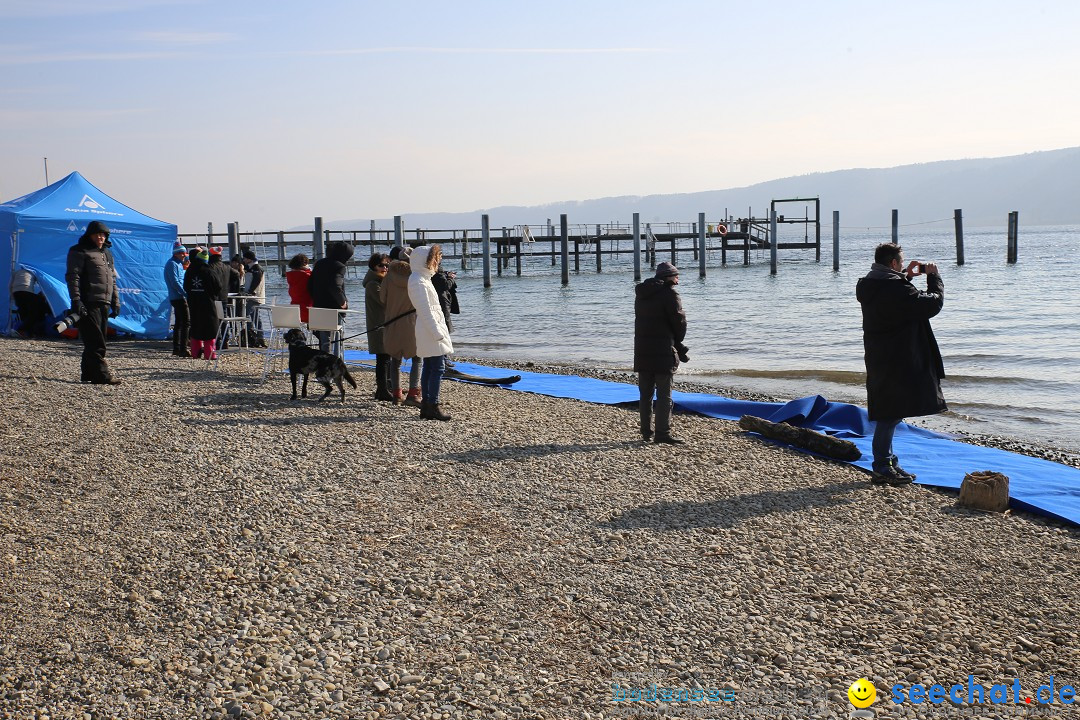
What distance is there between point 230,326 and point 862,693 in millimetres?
11639

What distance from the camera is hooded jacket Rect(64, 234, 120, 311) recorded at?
28.7ft

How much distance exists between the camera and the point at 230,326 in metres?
13.4

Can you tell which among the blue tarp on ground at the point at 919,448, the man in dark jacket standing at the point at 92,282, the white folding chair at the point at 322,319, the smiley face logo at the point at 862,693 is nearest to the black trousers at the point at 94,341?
the man in dark jacket standing at the point at 92,282

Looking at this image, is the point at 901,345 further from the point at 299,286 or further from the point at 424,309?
the point at 299,286

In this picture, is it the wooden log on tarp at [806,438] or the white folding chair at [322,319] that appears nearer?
the wooden log on tarp at [806,438]

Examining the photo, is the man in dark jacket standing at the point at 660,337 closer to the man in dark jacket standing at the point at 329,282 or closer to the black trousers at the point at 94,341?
the man in dark jacket standing at the point at 329,282

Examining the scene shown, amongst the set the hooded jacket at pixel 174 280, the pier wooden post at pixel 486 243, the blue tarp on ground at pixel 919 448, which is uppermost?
the pier wooden post at pixel 486 243

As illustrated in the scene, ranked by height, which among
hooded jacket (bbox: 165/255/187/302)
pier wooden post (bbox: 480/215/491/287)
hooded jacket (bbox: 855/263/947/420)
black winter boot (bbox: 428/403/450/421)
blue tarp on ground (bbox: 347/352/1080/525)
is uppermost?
pier wooden post (bbox: 480/215/491/287)

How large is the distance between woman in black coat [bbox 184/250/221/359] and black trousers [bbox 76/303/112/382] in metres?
2.30


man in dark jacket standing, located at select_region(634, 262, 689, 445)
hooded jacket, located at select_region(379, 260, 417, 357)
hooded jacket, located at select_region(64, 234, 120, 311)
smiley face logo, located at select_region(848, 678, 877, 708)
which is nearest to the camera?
smiley face logo, located at select_region(848, 678, 877, 708)

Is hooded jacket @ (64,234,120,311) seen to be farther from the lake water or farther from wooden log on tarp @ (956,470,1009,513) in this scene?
the lake water

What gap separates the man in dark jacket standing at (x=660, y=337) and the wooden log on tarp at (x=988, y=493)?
7.34 ft

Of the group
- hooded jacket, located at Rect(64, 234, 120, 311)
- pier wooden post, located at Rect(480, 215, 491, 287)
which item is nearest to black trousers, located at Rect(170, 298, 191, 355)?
hooded jacket, located at Rect(64, 234, 120, 311)

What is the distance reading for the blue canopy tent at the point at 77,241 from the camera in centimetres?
1412
